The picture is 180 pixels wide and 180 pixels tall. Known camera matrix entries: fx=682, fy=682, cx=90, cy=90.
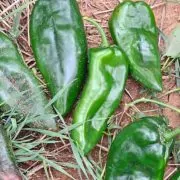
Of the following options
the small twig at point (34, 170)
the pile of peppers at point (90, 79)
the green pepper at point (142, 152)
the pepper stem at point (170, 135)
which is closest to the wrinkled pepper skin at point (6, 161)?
the pile of peppers at point (90, 79)

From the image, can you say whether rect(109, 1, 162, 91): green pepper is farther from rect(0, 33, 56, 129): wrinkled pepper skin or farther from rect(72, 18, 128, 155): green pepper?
rect(0, 33, 56, 129): wrinkled pepper skin

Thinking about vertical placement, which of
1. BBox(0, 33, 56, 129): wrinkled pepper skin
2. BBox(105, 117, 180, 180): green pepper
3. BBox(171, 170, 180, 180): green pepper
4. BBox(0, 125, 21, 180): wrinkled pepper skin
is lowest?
BBox(171, 170, 180, 180): green pepper

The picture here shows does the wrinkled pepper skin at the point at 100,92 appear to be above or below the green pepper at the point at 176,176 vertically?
above

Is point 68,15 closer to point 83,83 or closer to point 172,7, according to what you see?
point 83,83

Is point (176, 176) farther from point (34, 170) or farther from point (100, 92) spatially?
point (34, 170)

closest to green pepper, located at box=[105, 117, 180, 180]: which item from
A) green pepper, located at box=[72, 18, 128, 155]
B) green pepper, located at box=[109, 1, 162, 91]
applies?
green pepper, located at box=[72, 18, 128, 155]

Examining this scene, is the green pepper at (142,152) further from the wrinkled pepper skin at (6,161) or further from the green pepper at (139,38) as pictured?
the wrinkled pepper skin at (6,161)

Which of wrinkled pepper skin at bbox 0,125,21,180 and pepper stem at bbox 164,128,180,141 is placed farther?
pepper stem at bbox 164,128,180,141
